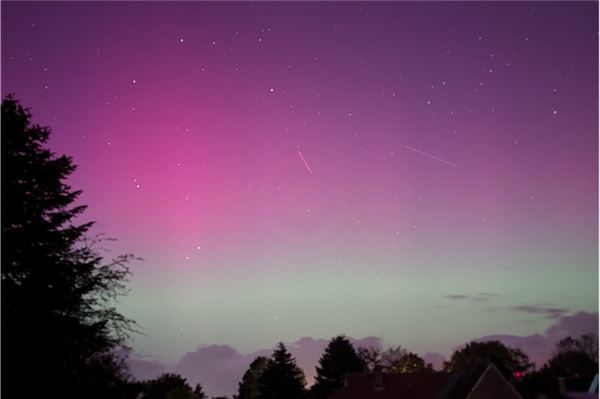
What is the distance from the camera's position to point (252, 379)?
84500 millimetres

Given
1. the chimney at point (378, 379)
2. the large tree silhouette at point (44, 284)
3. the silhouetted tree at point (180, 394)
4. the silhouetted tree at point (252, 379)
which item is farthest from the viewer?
the silhouetted tree at point (252, 379)

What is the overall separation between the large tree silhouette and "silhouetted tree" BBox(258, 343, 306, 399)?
47.1 metres

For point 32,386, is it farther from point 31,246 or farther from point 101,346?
point 31,246

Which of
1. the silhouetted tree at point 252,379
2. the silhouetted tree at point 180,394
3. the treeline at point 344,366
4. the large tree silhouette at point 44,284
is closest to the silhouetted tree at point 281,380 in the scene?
the treeline at point 344,366

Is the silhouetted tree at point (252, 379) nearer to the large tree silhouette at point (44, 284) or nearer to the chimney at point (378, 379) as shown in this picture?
the chimney at point (378, 379)

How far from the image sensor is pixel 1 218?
10.1 metres

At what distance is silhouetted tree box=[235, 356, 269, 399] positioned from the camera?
82.7 meters

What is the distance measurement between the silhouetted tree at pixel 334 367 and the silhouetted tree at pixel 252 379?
2232 cm

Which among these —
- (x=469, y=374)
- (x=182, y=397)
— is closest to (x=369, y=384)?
(x=469, y=374)

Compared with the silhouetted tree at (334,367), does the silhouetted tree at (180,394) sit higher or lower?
lower

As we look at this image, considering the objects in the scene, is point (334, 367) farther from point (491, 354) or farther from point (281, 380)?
point (491, 354)

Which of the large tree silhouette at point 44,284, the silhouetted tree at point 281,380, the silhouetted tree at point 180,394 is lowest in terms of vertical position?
the silhouetted tree at point 180,394

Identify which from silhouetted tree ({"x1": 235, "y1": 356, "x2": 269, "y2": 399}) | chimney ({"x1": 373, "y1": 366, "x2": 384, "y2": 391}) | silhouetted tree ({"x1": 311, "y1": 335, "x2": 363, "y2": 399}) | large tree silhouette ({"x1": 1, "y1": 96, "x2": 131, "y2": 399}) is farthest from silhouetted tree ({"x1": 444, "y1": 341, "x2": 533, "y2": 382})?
large tree silhouette ({"x1": 1, "y1": 96, "x2": 131, "y2": 399})

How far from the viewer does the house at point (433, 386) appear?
32.7m
